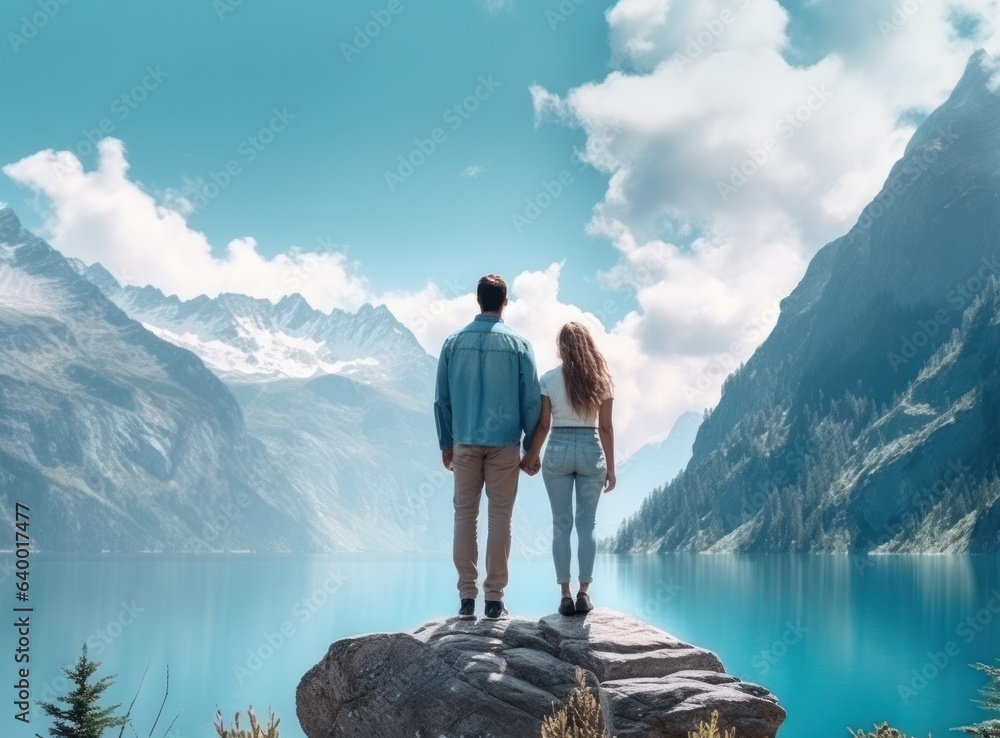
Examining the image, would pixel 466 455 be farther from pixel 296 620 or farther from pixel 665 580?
pixel 665 580

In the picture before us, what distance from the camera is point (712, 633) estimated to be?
9519cm

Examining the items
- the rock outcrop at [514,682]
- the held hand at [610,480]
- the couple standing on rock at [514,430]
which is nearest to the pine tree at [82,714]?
the rock outcrop at [514,682]

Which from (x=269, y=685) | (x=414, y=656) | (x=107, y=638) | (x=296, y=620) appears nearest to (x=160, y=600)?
(x=296, y=620)

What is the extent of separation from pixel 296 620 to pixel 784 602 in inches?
3001

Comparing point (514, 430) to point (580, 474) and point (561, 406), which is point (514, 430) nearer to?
point (561, 406)

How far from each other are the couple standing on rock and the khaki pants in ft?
0.04

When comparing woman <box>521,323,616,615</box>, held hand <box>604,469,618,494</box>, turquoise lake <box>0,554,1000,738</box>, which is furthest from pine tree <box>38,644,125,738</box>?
held hand <box>604,469,618,494</box>

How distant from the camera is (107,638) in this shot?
125 metres

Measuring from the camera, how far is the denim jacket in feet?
41.2

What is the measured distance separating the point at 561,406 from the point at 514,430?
0.72 meters

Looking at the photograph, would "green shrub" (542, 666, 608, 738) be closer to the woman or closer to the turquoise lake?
the woman

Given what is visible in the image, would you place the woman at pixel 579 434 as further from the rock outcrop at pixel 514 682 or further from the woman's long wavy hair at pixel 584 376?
the rock outcrop at pixel 514 682

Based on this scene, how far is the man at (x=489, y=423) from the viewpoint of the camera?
12.6 m

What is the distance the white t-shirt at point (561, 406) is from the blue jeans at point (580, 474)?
9cm
